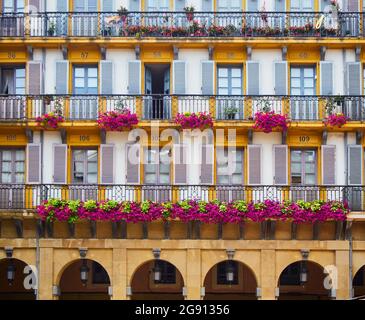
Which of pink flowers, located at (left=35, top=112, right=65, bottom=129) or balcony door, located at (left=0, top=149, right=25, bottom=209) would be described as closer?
pink flowers, located at (left=35, top=112, right=65, bottom=129)

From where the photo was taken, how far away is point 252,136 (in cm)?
2959

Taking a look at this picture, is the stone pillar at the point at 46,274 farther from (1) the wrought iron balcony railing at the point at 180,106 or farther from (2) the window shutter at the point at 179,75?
(2) the window shutter at the point at 179,75

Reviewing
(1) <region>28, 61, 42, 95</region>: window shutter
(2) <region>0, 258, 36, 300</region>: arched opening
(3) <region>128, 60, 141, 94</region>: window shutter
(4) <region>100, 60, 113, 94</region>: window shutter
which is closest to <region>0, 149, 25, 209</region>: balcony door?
(1) <region>28, 61, 42, 95</region>: window shutter

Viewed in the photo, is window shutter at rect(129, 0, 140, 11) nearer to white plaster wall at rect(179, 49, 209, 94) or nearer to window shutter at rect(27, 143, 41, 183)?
white plaster wall at rect(179, 49, 209, 94)

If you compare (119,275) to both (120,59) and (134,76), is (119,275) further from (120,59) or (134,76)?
(120,59)

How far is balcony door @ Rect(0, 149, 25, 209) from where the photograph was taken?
29188mm

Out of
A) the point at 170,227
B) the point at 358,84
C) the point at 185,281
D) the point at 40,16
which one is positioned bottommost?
the point at 185,281

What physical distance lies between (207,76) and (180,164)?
3220mm

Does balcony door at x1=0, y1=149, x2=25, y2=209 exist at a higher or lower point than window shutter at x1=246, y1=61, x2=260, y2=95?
lower

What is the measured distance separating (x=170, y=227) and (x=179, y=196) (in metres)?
1.09

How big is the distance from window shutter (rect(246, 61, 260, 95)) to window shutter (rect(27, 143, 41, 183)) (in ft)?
24.9

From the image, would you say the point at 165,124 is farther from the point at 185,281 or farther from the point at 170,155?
the point at 185,281

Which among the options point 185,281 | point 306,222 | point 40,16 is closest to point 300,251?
point 306,222

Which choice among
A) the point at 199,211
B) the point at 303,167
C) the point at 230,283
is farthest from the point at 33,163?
the point at 303,167
